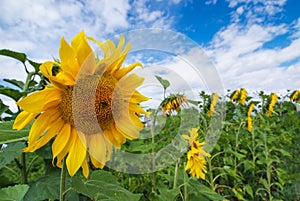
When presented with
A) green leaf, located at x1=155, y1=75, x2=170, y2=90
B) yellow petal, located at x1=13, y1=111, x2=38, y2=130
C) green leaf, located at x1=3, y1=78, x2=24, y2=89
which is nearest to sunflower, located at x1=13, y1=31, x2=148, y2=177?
yellow petal, located at x1=13, y1=111, x2=38, y2=130

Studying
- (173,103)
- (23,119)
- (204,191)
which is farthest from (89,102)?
(204,191)

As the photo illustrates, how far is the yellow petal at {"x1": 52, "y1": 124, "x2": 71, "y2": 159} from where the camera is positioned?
2.23ft

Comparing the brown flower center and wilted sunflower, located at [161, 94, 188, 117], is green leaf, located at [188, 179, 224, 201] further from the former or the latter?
the brown flower center

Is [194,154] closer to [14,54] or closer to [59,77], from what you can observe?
[14,54]

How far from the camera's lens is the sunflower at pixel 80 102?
0.64 meters

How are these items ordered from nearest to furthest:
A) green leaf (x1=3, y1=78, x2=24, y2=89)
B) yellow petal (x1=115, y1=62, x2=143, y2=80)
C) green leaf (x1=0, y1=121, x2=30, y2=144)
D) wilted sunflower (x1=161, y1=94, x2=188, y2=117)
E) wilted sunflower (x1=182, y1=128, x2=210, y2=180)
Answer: green leaf (x1=0, y1=121, x2=30, y2=144) < yellow petal (x1=115, y1=62, x2=143, y2=80) < green leaf (x1=3, y1=78, x2=24, y2=89) < wilted sunflower (x1=161, y1=94, x2=188, y2=117) < wilted sunflower (x1=182, y1=128, x2=210, y2=180)

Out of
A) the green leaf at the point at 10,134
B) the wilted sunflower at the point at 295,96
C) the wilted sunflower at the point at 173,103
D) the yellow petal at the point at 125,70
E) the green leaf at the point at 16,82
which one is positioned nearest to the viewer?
the green leaf at the point at 10,134

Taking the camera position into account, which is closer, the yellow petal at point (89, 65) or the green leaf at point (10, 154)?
the yellow petal at point (89, 65)

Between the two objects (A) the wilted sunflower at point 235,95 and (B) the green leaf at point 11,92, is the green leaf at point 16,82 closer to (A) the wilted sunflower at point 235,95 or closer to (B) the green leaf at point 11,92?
(B) the green leaf at point 11,92

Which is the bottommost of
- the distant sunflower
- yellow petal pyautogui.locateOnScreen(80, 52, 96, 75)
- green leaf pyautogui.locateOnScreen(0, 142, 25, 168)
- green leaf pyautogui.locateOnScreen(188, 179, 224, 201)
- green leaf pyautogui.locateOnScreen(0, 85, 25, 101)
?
green leaf pyautogui.locateOnScreen(188, 179, 224, 201)

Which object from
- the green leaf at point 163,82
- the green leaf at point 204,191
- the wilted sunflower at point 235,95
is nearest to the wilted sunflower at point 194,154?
the green leaf at point 204,191

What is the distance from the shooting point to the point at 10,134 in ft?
1.99

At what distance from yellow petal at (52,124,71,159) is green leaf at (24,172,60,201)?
19cm

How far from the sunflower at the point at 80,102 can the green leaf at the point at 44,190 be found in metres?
0.18
